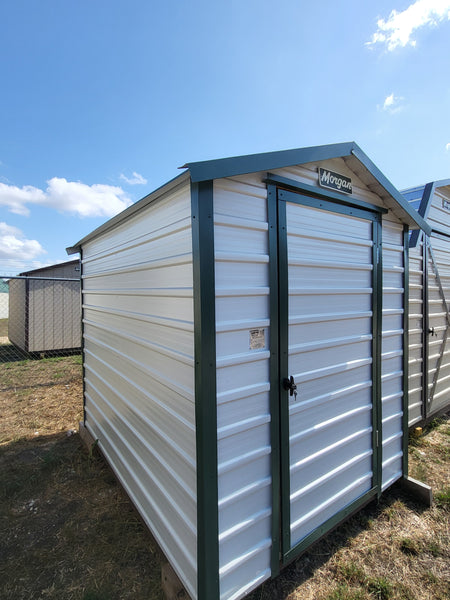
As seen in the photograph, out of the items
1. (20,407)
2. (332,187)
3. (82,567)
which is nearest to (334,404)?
(332,187)

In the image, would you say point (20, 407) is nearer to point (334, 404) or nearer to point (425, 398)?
point (334, 404)

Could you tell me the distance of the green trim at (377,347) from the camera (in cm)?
242

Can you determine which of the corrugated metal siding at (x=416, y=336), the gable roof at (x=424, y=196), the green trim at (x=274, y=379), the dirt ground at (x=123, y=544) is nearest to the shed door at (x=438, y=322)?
the corrugated metal siding at (x=416, y=336)

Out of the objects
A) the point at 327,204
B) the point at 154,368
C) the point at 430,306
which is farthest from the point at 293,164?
the point at 430,306

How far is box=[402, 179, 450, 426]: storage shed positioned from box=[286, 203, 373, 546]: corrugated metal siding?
185 centimetres

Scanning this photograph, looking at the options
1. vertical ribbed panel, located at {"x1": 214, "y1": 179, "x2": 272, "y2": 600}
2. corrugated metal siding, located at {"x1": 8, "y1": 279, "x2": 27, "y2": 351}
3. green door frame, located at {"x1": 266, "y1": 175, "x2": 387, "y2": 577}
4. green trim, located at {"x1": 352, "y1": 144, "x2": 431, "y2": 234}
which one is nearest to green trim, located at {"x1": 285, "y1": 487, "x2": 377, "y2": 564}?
green door frame, located at {"x1": 266, "y1": 175, "x2": 387, "y2": 577}

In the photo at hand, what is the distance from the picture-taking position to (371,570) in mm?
1947

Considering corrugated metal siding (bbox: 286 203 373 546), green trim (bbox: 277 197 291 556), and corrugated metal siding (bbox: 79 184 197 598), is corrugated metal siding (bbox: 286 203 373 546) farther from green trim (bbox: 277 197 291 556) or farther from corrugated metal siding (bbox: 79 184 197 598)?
corrugated metal siding (bbox: 79 184 197 598)

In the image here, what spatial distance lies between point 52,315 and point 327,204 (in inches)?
299

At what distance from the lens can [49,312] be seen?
24.6 ft

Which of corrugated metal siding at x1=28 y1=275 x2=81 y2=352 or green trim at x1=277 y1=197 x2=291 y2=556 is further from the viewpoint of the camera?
corrugated metal siding at x1=28 y1=275 x2=81 y2=352

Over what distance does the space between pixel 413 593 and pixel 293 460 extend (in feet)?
3.49

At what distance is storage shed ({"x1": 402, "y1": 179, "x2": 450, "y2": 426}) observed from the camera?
379 centimetres

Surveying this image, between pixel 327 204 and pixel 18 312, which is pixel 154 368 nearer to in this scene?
pixel 327 204
